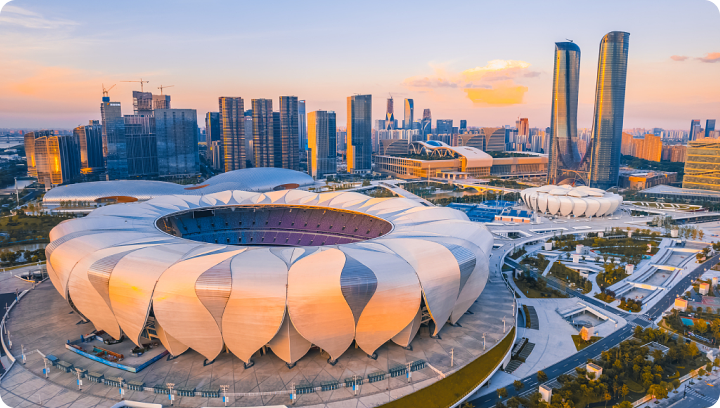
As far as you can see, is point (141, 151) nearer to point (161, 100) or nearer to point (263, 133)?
point (263, 133)

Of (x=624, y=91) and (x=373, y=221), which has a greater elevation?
(x=624, y=91)

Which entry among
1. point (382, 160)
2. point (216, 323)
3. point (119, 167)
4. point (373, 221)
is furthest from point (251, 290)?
point (382, 160)

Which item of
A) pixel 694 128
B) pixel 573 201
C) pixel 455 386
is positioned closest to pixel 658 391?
pixel 455 386

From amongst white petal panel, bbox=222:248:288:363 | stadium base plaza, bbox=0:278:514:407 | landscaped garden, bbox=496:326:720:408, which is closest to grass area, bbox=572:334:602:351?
landscaped garden, bbox=496:326:720:408

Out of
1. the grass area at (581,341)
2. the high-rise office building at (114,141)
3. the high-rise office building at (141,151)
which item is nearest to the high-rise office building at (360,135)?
the high-rise office building at (141,151)

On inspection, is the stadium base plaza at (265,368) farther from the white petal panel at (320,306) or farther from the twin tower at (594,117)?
the twin tower at (594,117)

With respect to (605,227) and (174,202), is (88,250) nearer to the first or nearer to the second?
(174,202)
